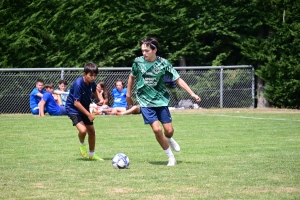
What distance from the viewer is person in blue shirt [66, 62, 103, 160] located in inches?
393

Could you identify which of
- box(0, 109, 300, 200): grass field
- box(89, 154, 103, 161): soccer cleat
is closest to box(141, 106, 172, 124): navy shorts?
box(0, 109, 300, 200): grass field

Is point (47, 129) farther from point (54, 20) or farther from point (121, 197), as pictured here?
point (121, 197)

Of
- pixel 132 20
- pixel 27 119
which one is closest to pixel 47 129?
pixel 27 119

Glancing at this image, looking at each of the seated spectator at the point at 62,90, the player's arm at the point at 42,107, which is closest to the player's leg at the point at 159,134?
the player's arm at the point at 42,107

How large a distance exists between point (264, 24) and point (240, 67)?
2.11 m

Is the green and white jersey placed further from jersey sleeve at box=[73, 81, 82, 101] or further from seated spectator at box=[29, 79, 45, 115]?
seated spectator at box=[29, 79, 45, 115]

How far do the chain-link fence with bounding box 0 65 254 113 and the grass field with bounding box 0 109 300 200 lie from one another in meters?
3.62

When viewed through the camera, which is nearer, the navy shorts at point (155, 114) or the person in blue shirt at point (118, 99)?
the navy shorts at point (155, 114)

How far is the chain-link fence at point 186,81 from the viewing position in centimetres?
2128

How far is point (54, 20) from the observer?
22.5 meters

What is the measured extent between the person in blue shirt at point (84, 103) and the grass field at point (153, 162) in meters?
0.43

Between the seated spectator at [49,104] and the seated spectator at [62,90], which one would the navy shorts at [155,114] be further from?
the seated spectator at [62,90]

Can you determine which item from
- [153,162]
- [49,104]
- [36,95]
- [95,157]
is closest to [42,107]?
[49,104]

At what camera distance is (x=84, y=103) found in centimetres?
1023
